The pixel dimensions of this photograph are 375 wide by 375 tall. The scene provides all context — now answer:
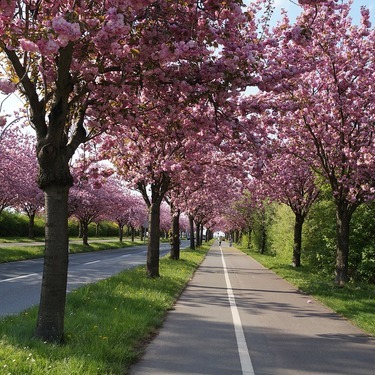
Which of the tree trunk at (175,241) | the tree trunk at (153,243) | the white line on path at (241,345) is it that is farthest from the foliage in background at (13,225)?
the white line on path at (241,345)

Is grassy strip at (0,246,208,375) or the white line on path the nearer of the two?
grassy strip at (0,246,208,375)

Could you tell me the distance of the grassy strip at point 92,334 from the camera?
5.07 m

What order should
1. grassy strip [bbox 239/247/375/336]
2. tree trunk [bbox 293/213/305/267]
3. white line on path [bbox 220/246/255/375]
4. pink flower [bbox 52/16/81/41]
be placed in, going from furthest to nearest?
1. tree trunk [bbox 293/213/305/267]
2. grassy strip [bbox 239/247/375/336]
3. white line on path [bbox 220/246/255/375]
4. pink flower [bbox 52/16/81/41]

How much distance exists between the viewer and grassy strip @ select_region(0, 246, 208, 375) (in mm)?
5066

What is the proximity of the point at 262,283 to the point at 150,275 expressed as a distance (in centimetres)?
426

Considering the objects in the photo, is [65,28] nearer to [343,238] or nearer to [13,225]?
[343,238]

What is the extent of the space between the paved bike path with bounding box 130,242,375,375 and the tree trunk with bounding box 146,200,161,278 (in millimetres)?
3876

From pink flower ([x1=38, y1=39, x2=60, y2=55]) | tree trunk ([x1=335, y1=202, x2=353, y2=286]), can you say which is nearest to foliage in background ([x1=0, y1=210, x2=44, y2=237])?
tree trunk ([x1=335, y1=202, x2=353, y2=286])

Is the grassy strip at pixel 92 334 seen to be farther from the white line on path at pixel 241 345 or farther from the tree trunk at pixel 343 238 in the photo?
the tree trunk at pixel 343 238

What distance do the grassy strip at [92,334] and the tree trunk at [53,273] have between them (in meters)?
0.24

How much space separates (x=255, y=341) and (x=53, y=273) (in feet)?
11.2

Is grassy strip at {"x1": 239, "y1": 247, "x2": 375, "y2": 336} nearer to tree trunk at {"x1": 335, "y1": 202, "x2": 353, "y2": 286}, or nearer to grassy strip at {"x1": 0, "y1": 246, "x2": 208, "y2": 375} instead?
tree trunk at {"x1": 335, "y1": 202, "x2": 353, "y2": 286}

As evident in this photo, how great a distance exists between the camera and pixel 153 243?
52.9 feet

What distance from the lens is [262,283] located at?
16859 millimetres
